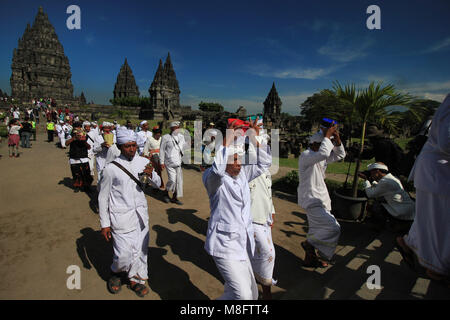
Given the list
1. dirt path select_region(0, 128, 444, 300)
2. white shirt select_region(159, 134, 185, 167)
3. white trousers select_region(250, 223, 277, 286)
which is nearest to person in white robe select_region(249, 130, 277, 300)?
white trousers select_region(250, 223, 277, 286)

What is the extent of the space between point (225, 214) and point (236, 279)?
61 cm

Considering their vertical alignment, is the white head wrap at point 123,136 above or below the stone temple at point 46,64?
below

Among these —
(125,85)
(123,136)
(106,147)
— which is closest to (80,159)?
(106,147)

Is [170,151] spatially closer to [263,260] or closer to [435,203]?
[263,260]

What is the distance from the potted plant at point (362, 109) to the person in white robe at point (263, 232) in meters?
2.84

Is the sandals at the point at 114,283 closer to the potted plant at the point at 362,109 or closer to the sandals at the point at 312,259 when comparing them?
the sandals at the point at 312,259

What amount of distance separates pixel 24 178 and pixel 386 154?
10784 millimetres

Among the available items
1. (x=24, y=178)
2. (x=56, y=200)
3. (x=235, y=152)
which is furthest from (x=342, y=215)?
(x=24, y=178)

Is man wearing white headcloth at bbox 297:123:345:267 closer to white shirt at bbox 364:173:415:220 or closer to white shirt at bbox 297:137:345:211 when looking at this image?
white shirt at bbox 297:137:345:211

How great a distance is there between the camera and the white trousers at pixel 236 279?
2.16 meters

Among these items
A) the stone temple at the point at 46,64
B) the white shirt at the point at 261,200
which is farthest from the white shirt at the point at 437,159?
the stone temple at the point at 46,64

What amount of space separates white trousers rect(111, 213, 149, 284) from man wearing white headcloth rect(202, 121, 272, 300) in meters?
1.11

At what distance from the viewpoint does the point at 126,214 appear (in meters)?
2.82
